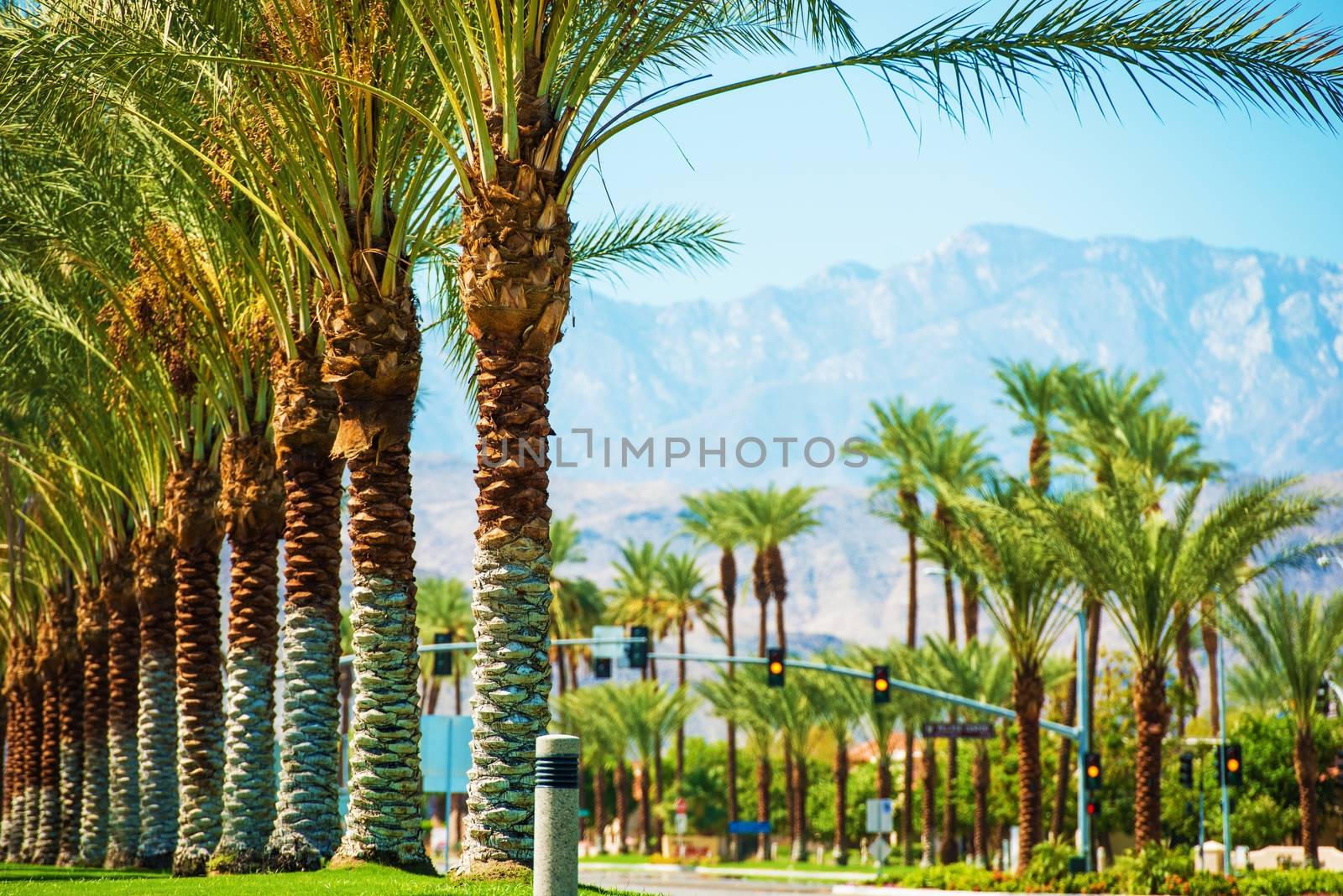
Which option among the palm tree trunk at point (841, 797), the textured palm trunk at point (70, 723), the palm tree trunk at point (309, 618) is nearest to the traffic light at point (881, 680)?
the textured palm trunk at point (70, 723)

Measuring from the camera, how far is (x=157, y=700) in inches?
945

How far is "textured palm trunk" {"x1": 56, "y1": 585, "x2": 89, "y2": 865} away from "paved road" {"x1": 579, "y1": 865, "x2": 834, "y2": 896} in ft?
38.5

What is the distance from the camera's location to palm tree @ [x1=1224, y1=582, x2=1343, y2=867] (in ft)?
140

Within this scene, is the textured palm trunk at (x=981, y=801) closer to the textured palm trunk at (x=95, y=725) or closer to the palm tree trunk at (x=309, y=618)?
the textured palm trunk at (x=95, y=725)

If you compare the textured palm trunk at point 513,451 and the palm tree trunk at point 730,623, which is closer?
the textured palm trunk at point 513,451

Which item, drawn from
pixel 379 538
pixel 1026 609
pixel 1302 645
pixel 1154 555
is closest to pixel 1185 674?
pixel 1302 645

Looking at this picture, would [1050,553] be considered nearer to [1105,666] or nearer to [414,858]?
[414,858]

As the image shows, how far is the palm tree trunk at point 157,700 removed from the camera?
77.1 ft

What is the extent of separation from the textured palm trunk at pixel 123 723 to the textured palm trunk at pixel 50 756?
20.2 feet

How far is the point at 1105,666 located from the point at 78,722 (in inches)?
1665

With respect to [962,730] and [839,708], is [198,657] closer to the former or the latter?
[962,730]

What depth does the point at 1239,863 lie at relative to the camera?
53562 mm

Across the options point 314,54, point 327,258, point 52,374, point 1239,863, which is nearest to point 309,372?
point 327,258

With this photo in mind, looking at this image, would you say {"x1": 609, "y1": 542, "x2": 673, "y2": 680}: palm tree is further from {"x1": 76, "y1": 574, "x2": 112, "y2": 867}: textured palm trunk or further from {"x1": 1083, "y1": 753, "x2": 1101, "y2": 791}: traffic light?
{"x1": 76, "y1": 574, "x2": 112, "y2": 867}: textured palm trunk
